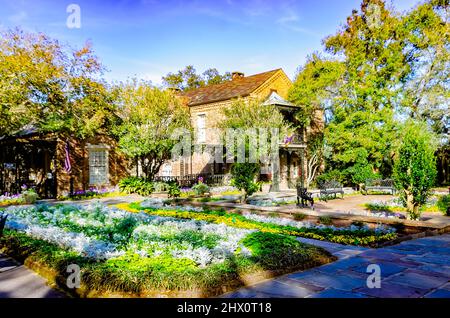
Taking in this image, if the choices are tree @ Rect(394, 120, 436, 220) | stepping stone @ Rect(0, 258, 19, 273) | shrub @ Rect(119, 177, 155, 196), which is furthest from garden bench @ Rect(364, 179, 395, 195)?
stepping stone @ Rect(0, 258, 19, 273)

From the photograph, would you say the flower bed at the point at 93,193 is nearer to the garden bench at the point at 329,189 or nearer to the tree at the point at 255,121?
the tree at the point at 255,121

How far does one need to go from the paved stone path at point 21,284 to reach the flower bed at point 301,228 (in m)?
5.23

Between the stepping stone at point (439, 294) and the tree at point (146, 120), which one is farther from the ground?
the tree at point (146, 120)

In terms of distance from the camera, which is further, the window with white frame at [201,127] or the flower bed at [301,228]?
the window with white frame at [201,127]

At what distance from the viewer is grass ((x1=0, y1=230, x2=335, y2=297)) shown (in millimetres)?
4559

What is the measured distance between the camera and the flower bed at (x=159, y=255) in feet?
15.2

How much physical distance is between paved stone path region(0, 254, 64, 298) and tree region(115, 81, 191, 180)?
45.9ft

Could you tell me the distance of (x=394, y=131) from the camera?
2333cm

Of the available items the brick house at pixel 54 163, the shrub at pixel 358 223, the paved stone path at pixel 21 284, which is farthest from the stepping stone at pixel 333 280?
the brick house at pixel 54 163

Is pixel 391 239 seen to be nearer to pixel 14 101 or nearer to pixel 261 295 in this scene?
pixel 261 295

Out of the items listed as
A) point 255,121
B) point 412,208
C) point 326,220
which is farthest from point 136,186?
point 412,208

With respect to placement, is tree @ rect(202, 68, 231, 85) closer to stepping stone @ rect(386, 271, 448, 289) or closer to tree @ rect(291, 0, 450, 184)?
tree @ rect(291, 0, 450, 184)
